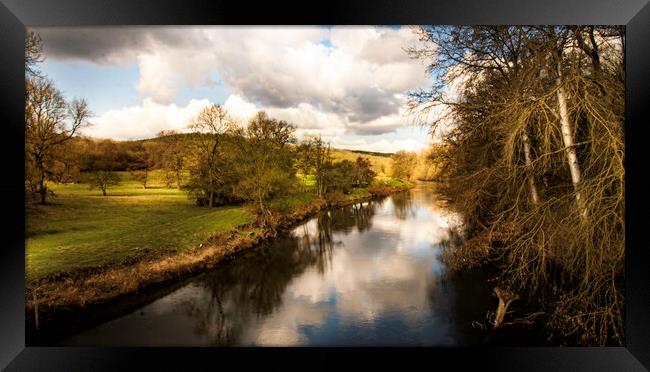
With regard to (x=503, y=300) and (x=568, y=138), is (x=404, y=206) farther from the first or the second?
(x=568, y=138)

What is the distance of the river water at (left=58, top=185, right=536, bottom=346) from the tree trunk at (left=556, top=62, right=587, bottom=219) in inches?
101

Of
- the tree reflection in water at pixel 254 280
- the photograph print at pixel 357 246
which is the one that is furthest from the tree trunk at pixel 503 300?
the tree reflection in water at pixel 254 280

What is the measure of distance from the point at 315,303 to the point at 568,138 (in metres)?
4.56

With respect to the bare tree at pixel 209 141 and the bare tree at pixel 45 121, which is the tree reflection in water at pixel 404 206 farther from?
the bare tree at pixel 45 121

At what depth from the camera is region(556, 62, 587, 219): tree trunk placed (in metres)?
3.10

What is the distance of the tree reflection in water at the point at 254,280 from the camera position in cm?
532

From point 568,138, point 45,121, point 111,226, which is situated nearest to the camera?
point 568,138

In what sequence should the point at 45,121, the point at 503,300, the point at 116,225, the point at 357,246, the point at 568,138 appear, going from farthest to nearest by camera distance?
1. the point at 357,246
2. the point at 116,225
3. the point at 45,121
4. the point at 503,300
5. the point at 568,138

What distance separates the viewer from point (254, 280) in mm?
6801

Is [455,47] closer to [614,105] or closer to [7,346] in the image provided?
[614,105]

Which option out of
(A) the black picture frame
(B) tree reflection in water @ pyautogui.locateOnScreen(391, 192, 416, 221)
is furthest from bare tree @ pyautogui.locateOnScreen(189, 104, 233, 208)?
(B) tree reflection in water @ pyautogui.locateOnScreen(391, 192, 416, 221)

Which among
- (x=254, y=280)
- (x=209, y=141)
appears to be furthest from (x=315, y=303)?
(x=209, y=141)
